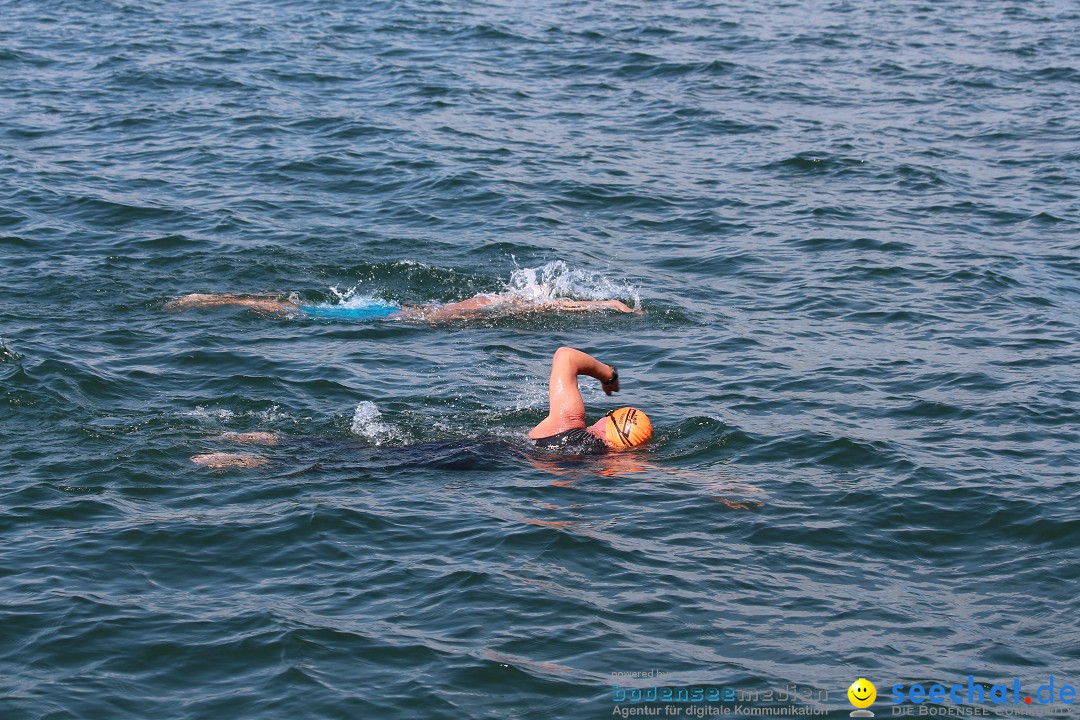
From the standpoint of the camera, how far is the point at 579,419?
10.6 meters

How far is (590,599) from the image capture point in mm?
8570

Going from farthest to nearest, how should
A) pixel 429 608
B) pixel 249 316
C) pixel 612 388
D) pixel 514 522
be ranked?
pixel 249 316, pixel 612 388, pixel 514 522, pixel 429 608

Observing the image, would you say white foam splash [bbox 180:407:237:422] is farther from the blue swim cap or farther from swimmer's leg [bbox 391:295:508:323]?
swimmer's leg [bbox 391:295:508:323]

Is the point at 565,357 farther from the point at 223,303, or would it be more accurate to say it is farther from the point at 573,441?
the point at 223,303

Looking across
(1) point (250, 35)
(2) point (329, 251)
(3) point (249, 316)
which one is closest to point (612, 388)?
(3) point (249, 316)

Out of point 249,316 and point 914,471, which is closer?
point 914,471

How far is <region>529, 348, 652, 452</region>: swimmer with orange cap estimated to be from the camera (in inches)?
410

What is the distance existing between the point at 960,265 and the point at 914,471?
5990 mm

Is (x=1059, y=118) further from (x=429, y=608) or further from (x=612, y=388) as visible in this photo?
(x=429, y=608)

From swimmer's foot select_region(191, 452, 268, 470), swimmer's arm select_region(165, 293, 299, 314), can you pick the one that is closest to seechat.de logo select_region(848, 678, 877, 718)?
swimmer's foot select_region(191, 452, 268, 470)

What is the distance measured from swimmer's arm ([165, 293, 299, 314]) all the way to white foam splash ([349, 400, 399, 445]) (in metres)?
2.94

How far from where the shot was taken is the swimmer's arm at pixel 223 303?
1388 centimetres

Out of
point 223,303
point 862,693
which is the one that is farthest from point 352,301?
point 862,693

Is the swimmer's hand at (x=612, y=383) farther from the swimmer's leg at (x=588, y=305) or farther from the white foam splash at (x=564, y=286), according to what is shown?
the white foam splash at (x=564, y=286)
